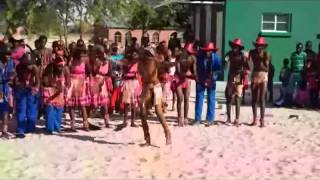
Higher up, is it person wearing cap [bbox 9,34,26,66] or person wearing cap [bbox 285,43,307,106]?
person wearing cap [bbox 9,34,26,66]

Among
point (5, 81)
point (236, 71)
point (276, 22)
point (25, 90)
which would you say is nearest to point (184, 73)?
point (236, 71)

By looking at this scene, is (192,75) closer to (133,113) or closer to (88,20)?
(133,113)

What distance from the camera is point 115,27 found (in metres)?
43.6

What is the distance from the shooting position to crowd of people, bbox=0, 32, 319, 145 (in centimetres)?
1045

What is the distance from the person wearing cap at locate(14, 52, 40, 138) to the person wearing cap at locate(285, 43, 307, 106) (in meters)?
7.16

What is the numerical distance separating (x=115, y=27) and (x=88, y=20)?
38.8 feet

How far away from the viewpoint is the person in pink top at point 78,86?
11.4 meters

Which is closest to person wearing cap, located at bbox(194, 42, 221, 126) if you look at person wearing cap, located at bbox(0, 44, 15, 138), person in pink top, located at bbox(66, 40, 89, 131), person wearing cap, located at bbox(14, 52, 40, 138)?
person in pink top, located at bbox(66, 40, 89, 131)

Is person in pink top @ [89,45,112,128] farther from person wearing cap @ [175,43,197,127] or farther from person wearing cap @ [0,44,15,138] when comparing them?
person wearing cap @ [0,44,15,138]

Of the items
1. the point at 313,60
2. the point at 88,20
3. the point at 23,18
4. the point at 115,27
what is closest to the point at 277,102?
the point at 313,60

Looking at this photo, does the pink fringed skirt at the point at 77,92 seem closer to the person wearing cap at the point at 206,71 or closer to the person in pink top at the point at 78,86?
the person in pink top at the point at 78,86

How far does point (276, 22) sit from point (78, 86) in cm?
1296

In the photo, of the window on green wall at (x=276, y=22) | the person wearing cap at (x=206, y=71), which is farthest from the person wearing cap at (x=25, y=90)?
the window on green wall at (x=276, y=22)

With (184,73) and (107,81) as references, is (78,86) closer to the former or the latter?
(107,81)
